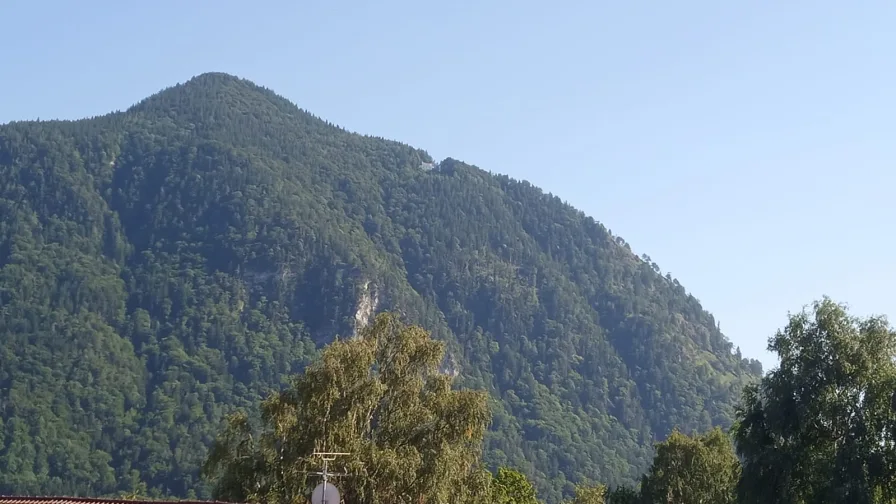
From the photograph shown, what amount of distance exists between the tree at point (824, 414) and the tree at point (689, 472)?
2328cm

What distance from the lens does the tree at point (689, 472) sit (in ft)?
234

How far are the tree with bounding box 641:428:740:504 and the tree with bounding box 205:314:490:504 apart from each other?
20.7m

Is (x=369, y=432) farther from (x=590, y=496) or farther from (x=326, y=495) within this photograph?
(x=590, y=496)

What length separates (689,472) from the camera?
7244cm

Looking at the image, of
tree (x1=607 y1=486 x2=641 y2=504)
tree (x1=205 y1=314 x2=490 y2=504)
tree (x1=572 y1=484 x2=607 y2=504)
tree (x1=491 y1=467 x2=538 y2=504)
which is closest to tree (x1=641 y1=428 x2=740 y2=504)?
tree (x1=607 y1=486 x2=641 y2=504)

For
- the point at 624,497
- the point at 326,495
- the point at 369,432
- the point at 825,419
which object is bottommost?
the point at 326,495

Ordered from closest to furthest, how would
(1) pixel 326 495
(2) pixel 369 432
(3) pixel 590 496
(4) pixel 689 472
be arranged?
(1) pixel 326 495 → (2) pixel 369 432 → (4) pixel 689 472 → (3) pixel 590 496

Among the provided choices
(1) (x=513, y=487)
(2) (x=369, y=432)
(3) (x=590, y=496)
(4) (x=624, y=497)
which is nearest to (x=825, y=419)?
(2) (x=369, y=432)

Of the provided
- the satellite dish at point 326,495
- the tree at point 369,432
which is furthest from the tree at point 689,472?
the satellite dish at point 326,495

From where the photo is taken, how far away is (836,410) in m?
46.4

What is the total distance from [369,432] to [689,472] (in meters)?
26.0

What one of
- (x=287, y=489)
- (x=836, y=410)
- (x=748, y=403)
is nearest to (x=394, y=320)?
(x=287, y=489)

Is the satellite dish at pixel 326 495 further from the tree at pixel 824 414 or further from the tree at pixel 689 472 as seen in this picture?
the tree at pixel 689 472

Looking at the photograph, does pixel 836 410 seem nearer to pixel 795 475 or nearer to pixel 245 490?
pixel 795 475
